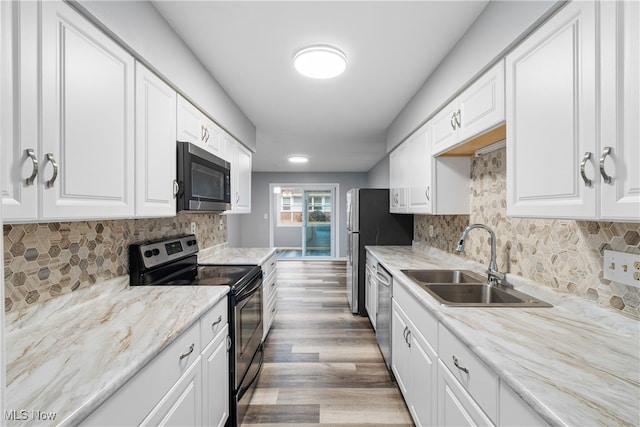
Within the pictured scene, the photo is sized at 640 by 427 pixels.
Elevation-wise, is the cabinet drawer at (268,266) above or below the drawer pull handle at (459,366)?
above

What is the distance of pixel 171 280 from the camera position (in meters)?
1.91

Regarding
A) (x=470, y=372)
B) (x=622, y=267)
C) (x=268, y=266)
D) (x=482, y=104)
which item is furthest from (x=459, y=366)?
(x=268, y=266)

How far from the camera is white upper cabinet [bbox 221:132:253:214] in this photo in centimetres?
269

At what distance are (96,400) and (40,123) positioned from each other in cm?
84

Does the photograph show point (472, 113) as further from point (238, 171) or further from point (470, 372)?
point (238, 171)

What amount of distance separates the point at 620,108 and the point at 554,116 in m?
0.23

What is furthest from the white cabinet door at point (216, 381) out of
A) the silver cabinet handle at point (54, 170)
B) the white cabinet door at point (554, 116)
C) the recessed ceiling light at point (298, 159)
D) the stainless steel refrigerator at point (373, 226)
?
the recessed ceiling light at point (298, 159)

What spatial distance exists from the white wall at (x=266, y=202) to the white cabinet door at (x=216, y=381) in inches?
226

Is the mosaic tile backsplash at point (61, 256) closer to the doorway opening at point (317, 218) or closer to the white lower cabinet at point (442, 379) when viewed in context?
the white lower cabinet at point (442, 379)

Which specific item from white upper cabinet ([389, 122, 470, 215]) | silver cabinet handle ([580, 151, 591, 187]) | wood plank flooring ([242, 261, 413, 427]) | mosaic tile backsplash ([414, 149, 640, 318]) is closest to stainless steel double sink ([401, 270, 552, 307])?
mosaic tile backsplash ([414, 149, 640, 318])

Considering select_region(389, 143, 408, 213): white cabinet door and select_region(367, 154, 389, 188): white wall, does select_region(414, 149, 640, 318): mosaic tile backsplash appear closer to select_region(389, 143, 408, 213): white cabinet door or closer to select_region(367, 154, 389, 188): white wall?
select_region(389, 143, 408, 213): white cabinet door

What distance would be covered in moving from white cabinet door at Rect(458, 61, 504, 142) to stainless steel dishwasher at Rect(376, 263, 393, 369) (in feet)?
3.84

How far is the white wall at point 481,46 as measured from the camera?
118 centimetres

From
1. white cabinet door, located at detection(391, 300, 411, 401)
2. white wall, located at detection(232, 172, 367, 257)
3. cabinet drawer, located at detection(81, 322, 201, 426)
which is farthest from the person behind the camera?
white wall, located at detection(232, 172, 367, 257)
